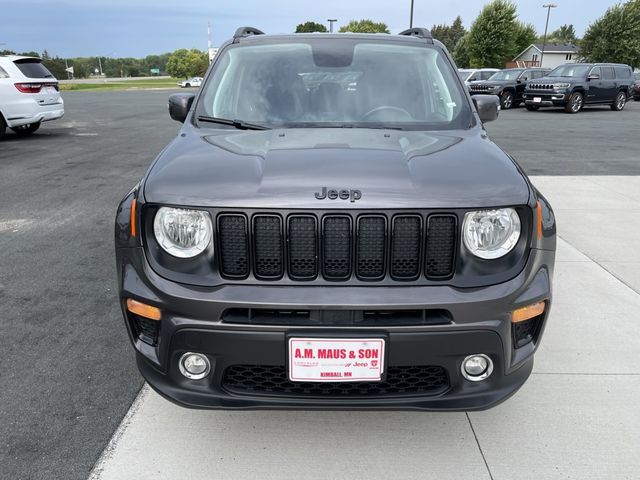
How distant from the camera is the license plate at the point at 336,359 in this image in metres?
1.97

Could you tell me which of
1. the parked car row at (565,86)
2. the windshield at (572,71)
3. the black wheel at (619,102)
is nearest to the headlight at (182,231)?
the parked car row at (565,86)

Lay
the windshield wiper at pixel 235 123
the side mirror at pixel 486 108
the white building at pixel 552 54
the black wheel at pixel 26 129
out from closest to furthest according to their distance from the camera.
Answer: the windshield wiper at pixel 235 123, the side mirror at pixel 486 108, the black wheel at pixel 26 129, the white building at pixel 552 54

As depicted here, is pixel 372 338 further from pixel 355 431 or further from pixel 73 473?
pixel 73 473

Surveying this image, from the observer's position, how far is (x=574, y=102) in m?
20.5

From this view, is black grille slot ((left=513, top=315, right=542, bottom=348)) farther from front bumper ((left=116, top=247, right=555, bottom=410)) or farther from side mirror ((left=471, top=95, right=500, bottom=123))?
side mirror ((left=471, top=95, right=500, bottom=123))

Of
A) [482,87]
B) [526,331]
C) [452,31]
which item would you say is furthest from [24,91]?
[452,31]

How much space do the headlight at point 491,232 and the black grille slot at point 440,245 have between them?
6cm

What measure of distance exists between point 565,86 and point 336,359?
20.8 meters

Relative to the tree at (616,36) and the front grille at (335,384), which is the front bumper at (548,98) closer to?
the front grille at (335,384)

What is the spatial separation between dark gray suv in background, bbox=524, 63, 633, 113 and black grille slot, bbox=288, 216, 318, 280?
20544mm

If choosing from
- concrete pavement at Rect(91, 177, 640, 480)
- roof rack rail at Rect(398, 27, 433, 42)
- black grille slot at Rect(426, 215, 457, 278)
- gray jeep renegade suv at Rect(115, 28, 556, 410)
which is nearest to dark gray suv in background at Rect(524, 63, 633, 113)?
roof rack rail at Rect(398, 27, 433, 42)

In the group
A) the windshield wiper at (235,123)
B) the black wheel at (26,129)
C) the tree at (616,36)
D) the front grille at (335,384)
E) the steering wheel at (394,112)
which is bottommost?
the black wheel at (26,129)

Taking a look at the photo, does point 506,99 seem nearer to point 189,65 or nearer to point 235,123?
point 235,123

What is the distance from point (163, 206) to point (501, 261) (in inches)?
52.0
